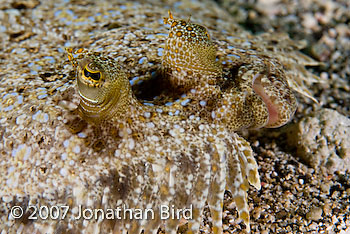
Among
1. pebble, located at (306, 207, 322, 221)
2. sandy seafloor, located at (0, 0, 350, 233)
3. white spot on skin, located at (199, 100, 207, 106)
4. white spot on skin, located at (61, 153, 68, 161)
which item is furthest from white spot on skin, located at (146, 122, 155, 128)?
pebble, located at (306, 207, 322, 221)

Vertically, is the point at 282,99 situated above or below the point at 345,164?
above

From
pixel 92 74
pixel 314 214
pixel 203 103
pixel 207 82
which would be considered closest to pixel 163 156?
pixel 203 103

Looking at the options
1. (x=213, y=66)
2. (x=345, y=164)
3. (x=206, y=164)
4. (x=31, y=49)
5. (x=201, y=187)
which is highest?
(x=213, y=66)

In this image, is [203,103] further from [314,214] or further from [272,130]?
[272,130]

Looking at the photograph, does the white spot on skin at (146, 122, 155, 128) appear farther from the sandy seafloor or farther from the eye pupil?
the sandy seafloor

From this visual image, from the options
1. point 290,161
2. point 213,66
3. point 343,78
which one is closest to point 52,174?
point 213,66

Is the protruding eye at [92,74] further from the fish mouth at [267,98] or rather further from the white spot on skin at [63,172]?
the fish mouth at [267,98]

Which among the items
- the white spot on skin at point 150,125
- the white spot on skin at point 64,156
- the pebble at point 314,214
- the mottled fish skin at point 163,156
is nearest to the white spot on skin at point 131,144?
the mottled fish skin at point 163,156

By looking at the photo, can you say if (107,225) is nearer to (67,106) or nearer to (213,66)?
(67,106)
